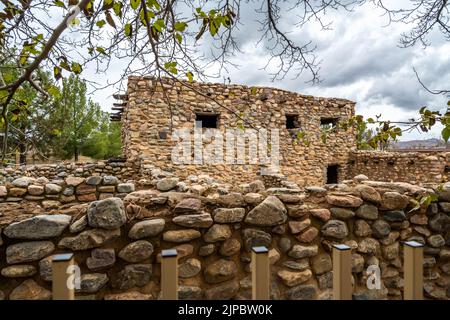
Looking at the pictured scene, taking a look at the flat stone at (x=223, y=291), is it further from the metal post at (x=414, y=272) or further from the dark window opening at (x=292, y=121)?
the dark window opening at (x=292, y=121)

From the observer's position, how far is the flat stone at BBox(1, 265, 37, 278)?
4.75 feet

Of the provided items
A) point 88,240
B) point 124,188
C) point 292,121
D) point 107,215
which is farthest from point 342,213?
point 292,121

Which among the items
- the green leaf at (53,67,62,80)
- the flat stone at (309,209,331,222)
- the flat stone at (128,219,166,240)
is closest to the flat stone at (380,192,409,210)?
the flat stone at (309,209,331,222)

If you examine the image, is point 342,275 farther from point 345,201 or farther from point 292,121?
point 292,121

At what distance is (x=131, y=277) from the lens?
162 cm

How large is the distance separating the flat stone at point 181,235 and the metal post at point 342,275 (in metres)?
0.91

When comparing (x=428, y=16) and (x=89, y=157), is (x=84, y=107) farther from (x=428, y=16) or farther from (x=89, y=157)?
(x=428, y=16)

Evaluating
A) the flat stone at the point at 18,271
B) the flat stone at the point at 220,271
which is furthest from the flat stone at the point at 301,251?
the flat stone at the point at 18,271

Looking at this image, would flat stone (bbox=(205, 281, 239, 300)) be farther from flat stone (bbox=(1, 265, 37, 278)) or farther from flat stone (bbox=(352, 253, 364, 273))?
flat stone (bbox=(1, 265, 37, 278))

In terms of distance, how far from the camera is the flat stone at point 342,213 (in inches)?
83.0

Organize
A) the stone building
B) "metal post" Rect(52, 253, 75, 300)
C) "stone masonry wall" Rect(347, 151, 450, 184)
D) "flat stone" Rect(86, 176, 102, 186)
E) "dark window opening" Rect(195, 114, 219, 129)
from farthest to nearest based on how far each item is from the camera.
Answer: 1. "dark window opening" Rect(195, 114, 219, 129)
2. "stone masonry wall" Rect(347, 151, 450, 184)
3. the stone building
4. "flat stone" Rect(86, 176, 102, 186)
5. "metal post" Rect(52, 253, 75, 300)

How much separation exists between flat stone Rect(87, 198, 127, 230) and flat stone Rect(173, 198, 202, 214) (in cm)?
35

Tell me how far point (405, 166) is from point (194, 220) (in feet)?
27.2

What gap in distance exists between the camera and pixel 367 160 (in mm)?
9312
